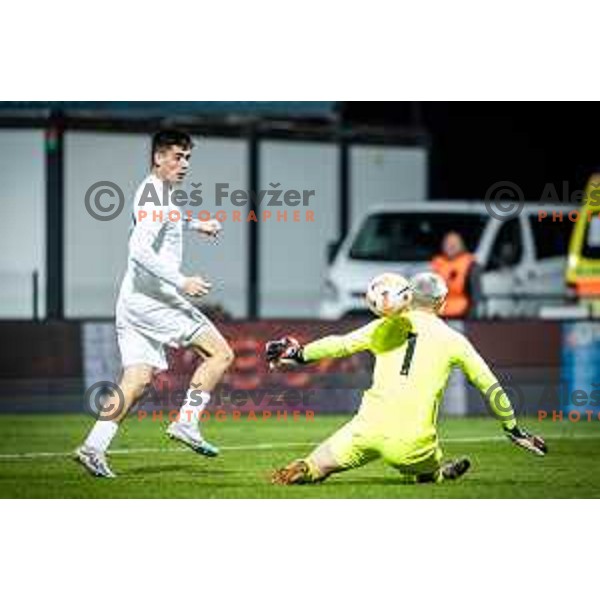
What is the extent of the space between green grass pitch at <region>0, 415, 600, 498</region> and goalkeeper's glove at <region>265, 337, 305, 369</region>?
33.3 inches

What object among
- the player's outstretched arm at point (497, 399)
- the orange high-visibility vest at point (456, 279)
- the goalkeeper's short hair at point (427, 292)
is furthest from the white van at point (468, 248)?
A: the player's outstretched arm at point (497, 399)

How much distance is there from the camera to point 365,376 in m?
17.7

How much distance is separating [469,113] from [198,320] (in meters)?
12.3

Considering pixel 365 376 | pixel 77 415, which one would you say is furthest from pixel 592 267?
pixel 77 415

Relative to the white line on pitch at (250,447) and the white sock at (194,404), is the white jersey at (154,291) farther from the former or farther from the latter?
the white line on pitch at (250,447)

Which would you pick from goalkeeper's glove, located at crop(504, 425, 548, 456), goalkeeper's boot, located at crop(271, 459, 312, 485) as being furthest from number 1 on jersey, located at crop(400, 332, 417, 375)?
goalkeeper's boot, located at crop(271, 459, 312, 485)

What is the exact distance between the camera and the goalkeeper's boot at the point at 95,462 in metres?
12.5

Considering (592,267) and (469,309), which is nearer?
(469,309)

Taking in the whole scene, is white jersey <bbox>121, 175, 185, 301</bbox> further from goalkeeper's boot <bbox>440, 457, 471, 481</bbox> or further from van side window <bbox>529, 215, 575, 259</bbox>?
van side window <bbox>529, 215, 575, 259</bbox>

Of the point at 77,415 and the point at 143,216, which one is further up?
the point at 143,216

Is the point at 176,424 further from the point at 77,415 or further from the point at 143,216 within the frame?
the point at 77,415

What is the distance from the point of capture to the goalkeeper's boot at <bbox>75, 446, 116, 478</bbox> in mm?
12508

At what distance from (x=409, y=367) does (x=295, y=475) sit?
0.88m

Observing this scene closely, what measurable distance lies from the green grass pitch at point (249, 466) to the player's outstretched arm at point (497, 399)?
1.93 ft
